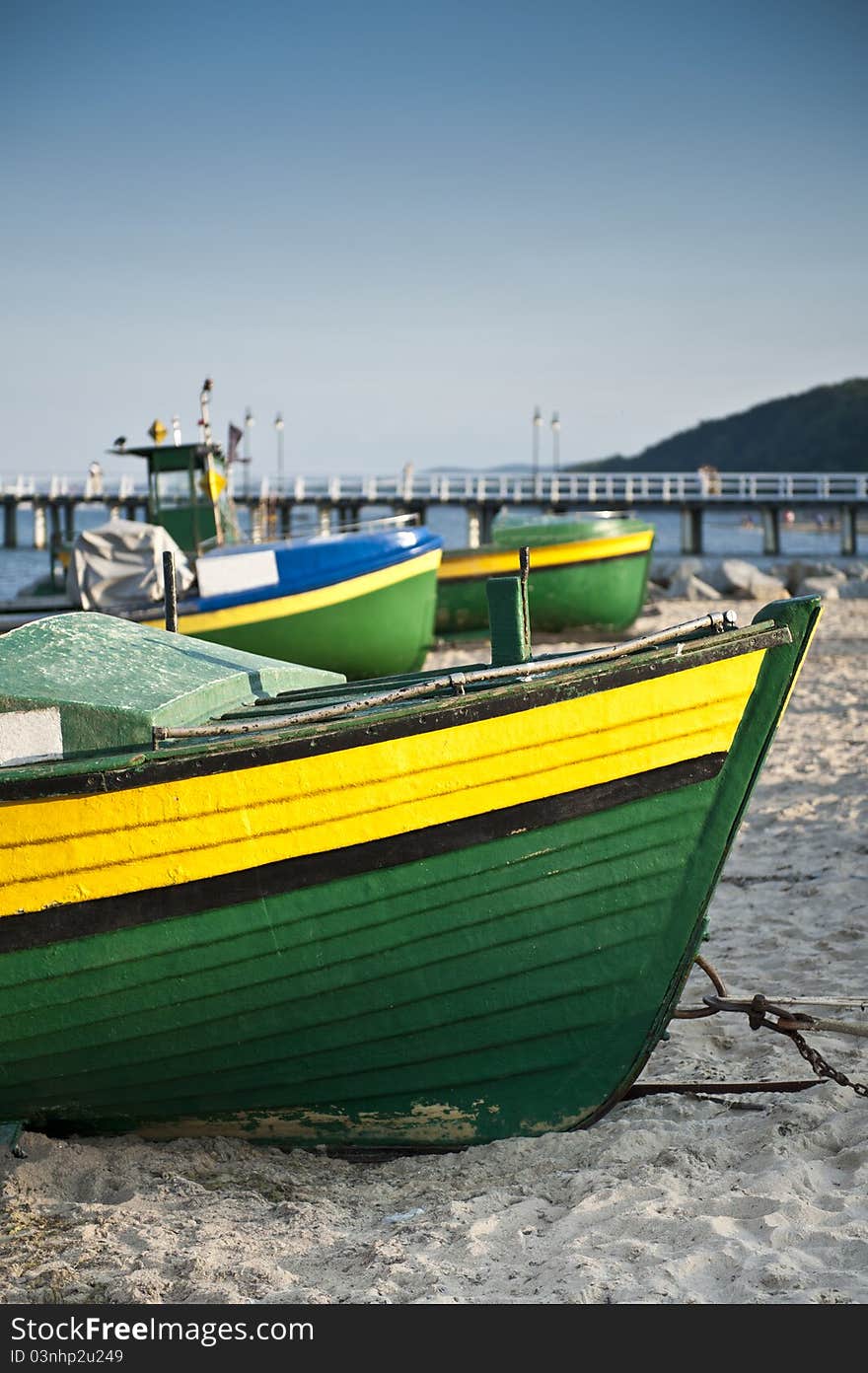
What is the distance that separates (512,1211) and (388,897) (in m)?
0.93

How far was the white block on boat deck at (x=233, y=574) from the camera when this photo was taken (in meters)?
11.6

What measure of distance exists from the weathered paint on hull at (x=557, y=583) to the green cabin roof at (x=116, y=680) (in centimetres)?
1138

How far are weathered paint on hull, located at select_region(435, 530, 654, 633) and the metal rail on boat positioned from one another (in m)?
12.6

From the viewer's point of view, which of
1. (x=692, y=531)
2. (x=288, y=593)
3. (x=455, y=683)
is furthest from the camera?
(x=692, y=531)

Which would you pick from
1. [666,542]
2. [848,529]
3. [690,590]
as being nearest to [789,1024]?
[690,590]

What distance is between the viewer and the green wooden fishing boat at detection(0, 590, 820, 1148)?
3.55 metres

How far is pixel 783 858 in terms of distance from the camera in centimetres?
671

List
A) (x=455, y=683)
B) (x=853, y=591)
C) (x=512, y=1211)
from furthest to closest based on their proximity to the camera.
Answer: (x=853, y=591) < (x=455, y=683) < (x=512, y=1211)

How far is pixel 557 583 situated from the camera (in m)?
16.9

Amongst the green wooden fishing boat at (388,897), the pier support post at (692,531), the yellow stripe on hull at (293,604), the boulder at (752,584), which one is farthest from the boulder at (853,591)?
the pier support post at (692,531)

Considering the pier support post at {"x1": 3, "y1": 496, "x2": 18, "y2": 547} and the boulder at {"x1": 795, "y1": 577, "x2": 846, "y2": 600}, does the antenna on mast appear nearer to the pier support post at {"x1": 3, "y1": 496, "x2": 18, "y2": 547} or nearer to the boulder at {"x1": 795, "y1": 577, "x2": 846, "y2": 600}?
the boulder at {"x1": 795, "y1": 577, "x2": 846, "y2": 600}

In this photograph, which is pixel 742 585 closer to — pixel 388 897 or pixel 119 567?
pixel 119 567

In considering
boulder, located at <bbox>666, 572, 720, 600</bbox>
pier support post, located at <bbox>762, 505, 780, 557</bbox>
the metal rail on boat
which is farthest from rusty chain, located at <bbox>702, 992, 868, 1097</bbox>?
pier support post, located at <bbox>762, 505, 780, 557</bbox>

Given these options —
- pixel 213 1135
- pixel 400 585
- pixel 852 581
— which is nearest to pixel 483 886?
pixel 213 1135
